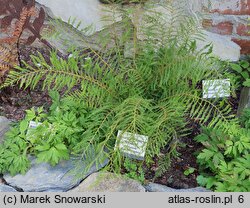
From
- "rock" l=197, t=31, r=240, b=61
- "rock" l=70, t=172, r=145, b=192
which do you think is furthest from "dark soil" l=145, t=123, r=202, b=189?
"rock" l=197, t=31, r=240, b=61

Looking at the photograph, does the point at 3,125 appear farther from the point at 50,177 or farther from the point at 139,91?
the point at 139,91

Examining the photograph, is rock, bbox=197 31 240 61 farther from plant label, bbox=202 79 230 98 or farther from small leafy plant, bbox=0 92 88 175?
small leafy plant, bbox=0 92 88 175

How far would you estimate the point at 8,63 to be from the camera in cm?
228

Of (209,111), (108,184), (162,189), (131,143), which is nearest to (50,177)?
(108,184)

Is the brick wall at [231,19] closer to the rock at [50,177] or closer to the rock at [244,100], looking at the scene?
the rock at [244,100]

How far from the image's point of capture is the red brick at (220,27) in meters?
2.68

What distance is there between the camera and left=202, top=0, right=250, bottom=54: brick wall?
262cm

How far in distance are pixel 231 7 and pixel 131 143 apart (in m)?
1.26

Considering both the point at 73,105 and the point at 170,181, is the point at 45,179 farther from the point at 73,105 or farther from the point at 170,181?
the point at 170,181

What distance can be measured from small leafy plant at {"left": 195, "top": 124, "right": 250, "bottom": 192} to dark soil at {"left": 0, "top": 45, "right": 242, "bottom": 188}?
0.26ft

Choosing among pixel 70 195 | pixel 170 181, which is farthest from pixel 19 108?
pixel 170 181

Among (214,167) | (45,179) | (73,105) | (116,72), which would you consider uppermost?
(116,72)

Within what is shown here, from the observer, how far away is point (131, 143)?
6.18 ft

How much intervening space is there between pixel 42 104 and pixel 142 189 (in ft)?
2.71
